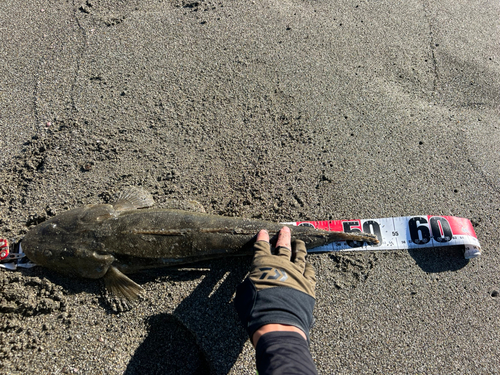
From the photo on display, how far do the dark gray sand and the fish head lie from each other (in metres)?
0.20

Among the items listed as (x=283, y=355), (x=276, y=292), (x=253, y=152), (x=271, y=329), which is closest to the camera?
(x=283, y=355)

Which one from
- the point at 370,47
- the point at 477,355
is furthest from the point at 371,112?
the point at 477,355

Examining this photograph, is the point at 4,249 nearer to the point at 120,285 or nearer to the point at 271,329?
the point at 120,285

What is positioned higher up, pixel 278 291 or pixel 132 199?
pixel 132 199

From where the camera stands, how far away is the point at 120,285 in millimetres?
3318

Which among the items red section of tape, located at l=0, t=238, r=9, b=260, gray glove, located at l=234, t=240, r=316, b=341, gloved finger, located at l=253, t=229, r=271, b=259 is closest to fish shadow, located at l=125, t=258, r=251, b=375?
gray glove, located at l=234, t=240, r=316, b=341

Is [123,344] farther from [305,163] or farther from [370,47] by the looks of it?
[370,47]

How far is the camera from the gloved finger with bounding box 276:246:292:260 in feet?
10.5

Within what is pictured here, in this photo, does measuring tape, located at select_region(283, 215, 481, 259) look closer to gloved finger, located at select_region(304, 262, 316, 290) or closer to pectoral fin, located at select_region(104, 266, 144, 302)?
gloved finger, located at select_region(304, 262, 316, 290)

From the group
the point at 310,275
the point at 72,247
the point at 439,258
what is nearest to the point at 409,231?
the point at 439,258

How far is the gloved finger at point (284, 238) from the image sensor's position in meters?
3.29

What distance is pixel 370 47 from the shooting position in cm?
434

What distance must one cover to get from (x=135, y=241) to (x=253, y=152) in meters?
1.73

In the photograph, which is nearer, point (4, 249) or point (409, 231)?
point (4, 249)
